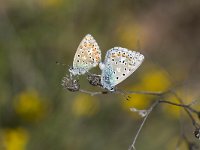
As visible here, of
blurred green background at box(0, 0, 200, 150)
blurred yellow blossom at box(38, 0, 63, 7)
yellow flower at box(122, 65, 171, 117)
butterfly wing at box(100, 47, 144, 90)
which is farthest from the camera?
blurred yellow blossom at box(38, 0, 63, 7)

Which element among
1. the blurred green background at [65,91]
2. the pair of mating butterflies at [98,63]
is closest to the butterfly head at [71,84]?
the pair of mating butterflies at [98,63]

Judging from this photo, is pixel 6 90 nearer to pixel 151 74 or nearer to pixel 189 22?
pixel 151 74

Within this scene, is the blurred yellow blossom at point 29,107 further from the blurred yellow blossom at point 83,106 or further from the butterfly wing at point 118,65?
the butterfly wing at point 118,65

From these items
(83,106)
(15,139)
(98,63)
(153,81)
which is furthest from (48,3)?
(98,63)

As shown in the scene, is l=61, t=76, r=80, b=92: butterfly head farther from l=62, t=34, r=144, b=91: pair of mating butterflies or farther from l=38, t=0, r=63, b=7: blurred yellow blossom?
l=38, t=0, r=63, b=7: blurred yellow blossom

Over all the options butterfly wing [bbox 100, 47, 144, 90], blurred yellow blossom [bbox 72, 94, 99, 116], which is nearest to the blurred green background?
blurred yellow blossom [bbox 72, 94, 99, 116]

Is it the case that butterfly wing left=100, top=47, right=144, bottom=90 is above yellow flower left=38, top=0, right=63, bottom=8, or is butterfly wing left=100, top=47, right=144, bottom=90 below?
above

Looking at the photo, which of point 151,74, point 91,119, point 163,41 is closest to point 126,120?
point 91,119
